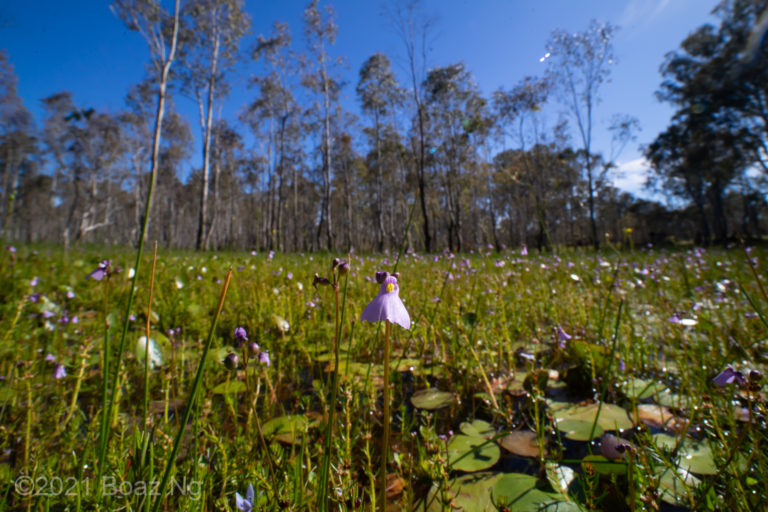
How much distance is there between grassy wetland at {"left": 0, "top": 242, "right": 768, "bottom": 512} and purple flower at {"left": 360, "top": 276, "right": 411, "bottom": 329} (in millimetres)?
27

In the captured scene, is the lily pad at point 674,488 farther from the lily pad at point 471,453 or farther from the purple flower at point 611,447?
the lily pad at point 471,453

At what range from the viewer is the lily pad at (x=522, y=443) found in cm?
116

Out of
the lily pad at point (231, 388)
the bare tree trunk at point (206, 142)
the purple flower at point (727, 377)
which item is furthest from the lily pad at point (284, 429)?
the bare tree trunk at point (206, 142)

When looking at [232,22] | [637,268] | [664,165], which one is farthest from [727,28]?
[232,22]

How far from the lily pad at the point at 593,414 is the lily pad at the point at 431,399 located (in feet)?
1.43

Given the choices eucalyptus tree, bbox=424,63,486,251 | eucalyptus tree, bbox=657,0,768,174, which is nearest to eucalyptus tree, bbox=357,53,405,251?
eucalyptus tree, bbox=424,63,486,251

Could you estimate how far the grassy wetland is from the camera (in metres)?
0.82

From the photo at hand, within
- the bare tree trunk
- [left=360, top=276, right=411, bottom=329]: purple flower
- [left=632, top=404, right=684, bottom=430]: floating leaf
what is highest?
the bare tree trunk

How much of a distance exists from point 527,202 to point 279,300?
40.8 m

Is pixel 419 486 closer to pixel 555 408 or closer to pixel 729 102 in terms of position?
pixel 555 408

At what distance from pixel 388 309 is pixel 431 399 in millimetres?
993

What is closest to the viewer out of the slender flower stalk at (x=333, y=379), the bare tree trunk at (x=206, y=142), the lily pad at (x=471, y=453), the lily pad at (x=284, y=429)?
the slender flower stalk at (x=333, y=379)

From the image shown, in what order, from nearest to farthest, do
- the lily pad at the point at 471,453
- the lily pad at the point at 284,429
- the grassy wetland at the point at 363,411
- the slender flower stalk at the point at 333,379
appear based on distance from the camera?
1. the slender flower stalk at the point at 333,379
2. the grassy wetland at the point at 363,411
3. the lily pad at the point at 471,453
4. the lily pad at the point at 284,429

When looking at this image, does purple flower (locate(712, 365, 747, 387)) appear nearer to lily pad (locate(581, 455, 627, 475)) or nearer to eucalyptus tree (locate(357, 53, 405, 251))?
lily pad (locate(581, 455, 627, 475))
